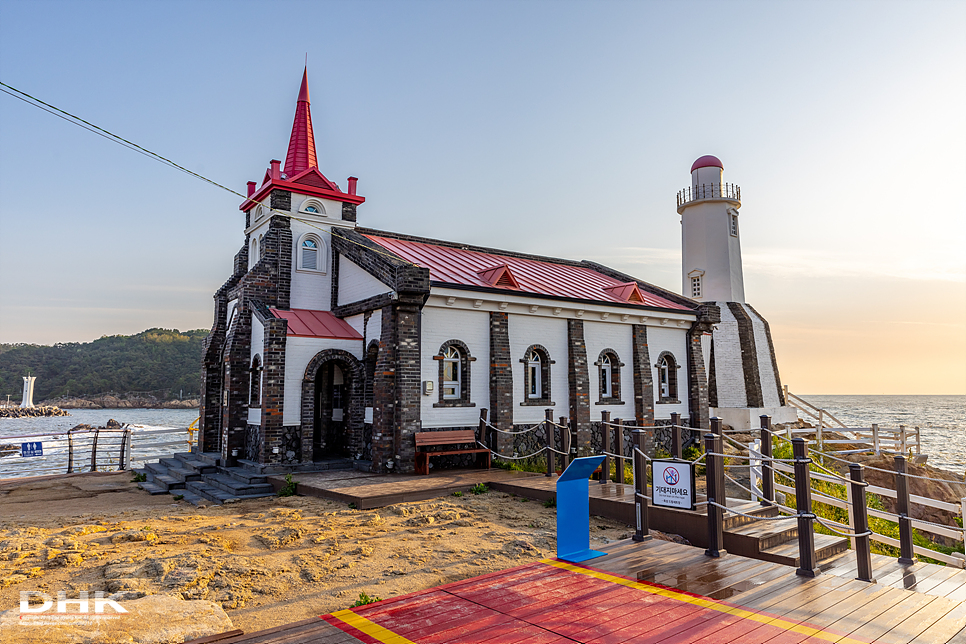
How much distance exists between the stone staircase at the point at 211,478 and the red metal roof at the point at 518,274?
664 cm

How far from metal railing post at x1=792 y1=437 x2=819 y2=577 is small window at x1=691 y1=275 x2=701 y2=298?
84.6 ft

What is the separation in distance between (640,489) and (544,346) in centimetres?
969

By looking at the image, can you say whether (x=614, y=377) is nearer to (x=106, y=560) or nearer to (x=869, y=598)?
(x=869, y=598)

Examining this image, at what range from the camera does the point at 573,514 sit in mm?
7727

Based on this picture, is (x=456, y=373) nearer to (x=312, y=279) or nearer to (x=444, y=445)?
(x=444, y=445)

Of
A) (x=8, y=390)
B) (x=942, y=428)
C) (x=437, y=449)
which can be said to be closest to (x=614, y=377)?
(x=437, y=449)

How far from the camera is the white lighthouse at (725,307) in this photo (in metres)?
28.6

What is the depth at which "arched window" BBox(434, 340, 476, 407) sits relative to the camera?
16391mm

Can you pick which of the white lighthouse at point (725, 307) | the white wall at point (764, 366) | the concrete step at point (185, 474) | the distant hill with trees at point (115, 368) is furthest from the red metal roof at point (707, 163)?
the distant hill with trees at point (115, 368)

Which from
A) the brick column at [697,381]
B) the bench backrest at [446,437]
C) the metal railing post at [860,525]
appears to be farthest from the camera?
the brick column at [697,381]

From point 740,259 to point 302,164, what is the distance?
23.7 m

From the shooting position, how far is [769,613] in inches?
222

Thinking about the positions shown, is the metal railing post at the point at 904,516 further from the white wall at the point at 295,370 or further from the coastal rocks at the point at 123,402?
the coastal rocks at the point at 123,402

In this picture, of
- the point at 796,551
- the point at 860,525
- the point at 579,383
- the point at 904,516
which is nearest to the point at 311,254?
the point at 579,383
